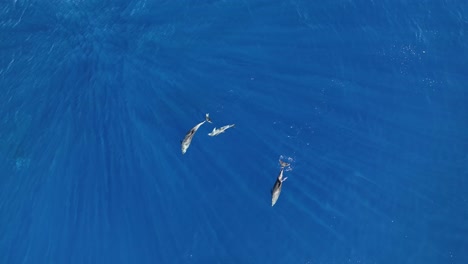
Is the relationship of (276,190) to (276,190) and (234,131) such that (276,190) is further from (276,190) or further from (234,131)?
(234,131)

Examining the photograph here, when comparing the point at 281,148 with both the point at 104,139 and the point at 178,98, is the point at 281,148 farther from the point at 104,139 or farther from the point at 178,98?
the point at 104,139

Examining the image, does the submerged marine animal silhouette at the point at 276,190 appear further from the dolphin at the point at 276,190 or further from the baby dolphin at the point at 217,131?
the baby dolphin at the point at 217,131

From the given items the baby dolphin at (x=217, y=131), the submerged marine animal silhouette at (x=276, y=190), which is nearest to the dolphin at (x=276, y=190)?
the submerged marine animal silhouette at (x=276, y=190)

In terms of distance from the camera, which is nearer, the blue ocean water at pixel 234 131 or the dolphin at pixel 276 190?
the blue ocean water at pixel 234 131

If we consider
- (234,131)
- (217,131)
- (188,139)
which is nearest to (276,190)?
(234,131)

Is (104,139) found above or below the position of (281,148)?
above

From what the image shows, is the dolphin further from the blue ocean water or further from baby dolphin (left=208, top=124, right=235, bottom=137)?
baby dolphin (left=208, top=124, right=235, bottom=137)

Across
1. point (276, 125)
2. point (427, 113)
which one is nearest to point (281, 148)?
point (276, 125)

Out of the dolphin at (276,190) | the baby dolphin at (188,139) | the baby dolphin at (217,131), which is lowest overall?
the dolphin at (276,190)
